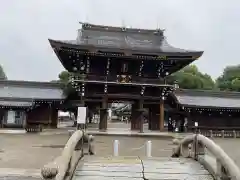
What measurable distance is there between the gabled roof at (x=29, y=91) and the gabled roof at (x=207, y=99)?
12001 mm

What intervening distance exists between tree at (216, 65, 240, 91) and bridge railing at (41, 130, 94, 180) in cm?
5766

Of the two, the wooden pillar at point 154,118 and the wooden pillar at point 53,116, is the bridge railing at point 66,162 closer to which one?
the wooden pillar at point 154,118

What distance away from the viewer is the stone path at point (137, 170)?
25.9 feet

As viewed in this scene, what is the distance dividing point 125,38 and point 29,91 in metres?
11.2

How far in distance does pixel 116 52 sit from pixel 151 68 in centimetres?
408

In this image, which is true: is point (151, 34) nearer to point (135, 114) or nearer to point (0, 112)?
point (135, 114)

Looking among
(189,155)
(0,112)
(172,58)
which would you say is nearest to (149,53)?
(172,58)

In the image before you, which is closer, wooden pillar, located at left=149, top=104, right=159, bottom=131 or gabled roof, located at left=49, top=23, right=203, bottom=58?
gabled roof, located at left=49, top=23, right=203, bottom=58

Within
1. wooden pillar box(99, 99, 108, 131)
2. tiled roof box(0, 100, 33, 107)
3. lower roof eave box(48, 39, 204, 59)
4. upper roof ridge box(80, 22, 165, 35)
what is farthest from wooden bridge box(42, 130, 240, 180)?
upper roof ridge box(80, 22, 165, 35)

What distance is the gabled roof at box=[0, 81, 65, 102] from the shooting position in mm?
33938

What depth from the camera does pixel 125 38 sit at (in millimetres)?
35375

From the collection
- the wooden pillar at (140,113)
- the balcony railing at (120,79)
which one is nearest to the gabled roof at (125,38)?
the balcony railing at (120,79)

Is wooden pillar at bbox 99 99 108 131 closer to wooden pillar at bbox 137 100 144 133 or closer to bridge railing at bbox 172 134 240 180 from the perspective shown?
wooden pillar at bbox 137 100 144 133

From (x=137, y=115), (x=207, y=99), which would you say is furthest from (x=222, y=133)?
(x=137, y=115)
